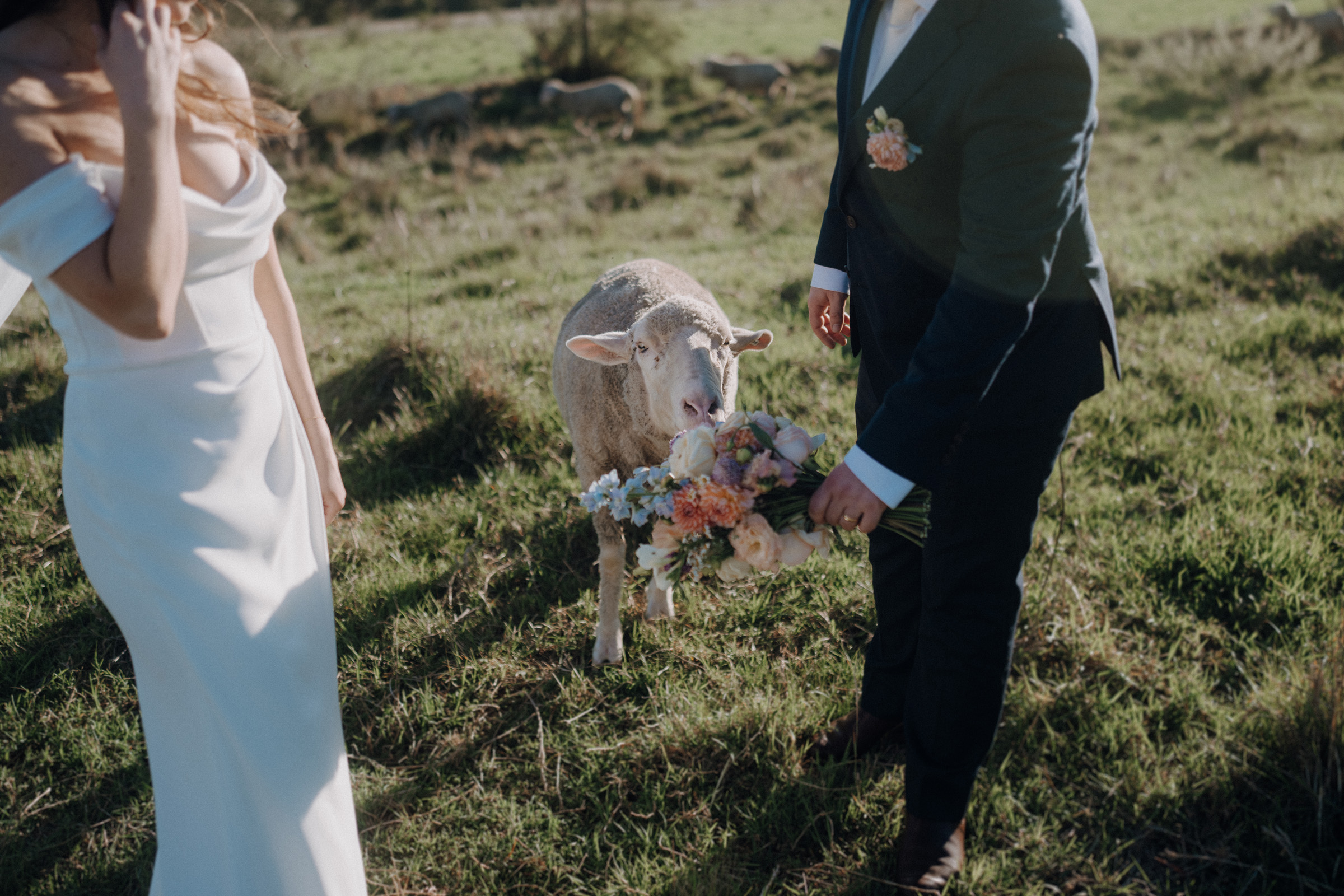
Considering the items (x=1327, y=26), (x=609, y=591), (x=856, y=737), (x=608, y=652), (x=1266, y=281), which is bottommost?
(x=608, y=652)

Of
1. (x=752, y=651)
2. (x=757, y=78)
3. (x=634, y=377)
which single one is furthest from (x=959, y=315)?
(x=757, y=78)

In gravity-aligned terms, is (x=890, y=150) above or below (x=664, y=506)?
above

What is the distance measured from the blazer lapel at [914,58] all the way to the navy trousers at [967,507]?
0.29 m

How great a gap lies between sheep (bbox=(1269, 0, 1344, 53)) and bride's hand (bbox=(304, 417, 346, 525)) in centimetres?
2015

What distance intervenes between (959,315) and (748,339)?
1507 millimetres

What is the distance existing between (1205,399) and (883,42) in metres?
3.60

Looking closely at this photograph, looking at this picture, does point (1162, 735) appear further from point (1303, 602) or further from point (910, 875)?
point (910, 875)

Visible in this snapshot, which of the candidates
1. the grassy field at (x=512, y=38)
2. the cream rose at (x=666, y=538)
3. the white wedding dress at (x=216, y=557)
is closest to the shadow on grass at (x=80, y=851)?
the white wedding dress at (x=216, y=557)

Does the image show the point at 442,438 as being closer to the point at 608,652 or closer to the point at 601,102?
the point at 608,652

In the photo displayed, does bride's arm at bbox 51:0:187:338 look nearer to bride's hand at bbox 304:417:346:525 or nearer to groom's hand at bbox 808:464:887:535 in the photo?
bride's hand at bbox 304:417:346:525

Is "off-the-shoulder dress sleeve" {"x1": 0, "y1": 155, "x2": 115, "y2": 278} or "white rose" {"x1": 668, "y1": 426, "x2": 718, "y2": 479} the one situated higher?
"off-the-shoulder dress sleeve" {"x1": 0, "y1": 155, "x2": 115, "y2": 278}

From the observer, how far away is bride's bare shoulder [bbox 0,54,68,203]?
58.5 inches

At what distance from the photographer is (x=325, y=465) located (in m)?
2.31

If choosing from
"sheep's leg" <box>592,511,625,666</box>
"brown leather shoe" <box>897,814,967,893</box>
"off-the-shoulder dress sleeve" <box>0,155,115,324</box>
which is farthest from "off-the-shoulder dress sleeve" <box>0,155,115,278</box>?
"brown leather shoe" <box>897,814,967,893</box>
